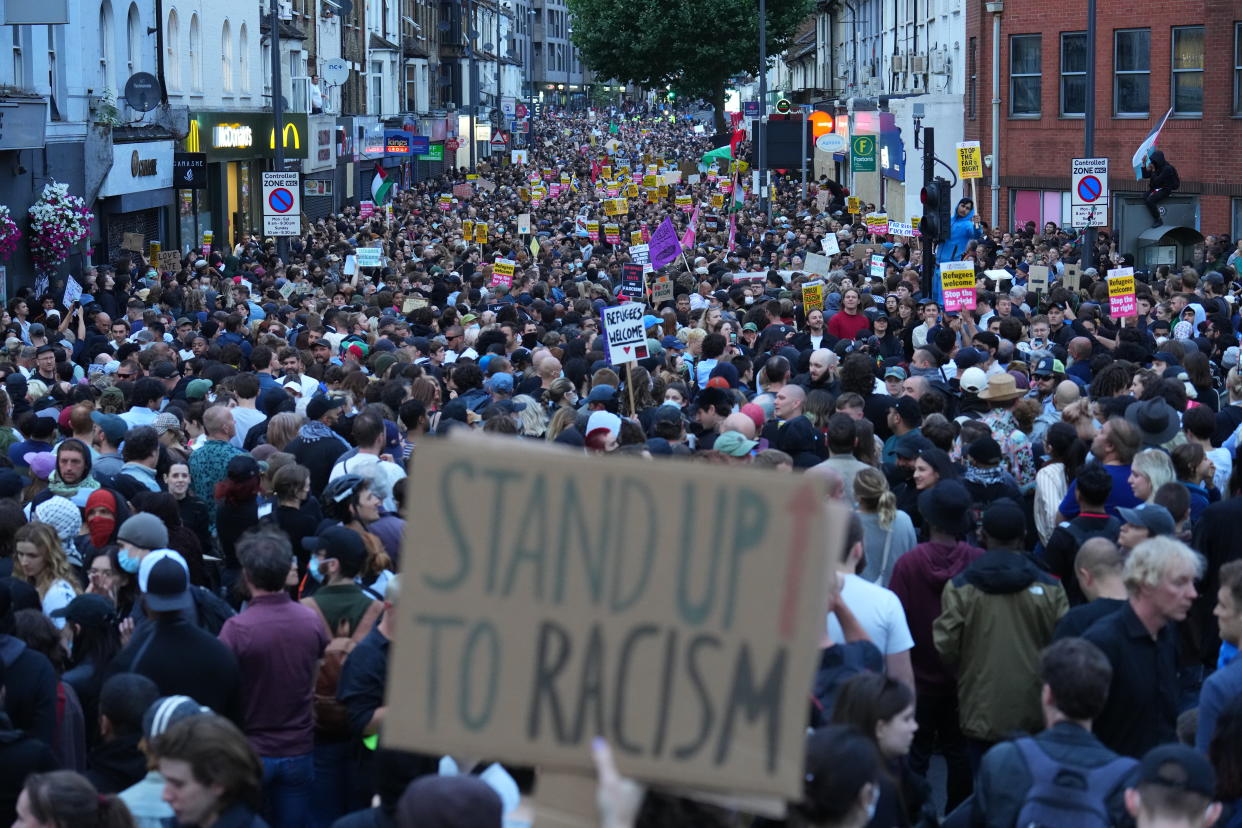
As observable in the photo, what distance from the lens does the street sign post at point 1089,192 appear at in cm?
2039

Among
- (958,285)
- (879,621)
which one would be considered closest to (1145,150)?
(958,285)

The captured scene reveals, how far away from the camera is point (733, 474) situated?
3.42 meters

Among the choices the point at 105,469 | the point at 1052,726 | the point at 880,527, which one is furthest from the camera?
the point at 105,469

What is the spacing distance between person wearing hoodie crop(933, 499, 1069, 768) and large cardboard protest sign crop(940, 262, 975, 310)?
989 centimetres

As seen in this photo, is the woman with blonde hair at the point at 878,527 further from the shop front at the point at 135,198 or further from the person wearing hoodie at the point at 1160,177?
the shop front at the point at 135,198

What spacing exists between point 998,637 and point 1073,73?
102 ft

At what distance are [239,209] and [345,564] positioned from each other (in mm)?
37852

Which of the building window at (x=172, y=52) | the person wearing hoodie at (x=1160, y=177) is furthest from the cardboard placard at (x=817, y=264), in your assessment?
the building window at (x=172, y=52)

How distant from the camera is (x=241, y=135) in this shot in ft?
135

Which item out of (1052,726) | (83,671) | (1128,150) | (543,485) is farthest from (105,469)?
(1128,150)

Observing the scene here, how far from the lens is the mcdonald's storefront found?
124 feet

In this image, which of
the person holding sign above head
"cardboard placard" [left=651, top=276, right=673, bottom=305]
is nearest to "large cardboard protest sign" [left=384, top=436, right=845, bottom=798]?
"cardboard placard" [left=651, top=276, right=673, bottom=305]

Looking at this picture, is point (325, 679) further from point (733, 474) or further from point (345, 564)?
point (733, 474)

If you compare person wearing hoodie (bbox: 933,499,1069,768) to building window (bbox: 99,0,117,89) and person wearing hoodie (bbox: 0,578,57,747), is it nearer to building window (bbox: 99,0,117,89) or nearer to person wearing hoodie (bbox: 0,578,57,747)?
person wearing hoodie (bbox: 0,578,57,747)
